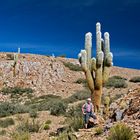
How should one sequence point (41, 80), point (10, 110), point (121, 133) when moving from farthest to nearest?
1. point (41, 80)
2. point (10, 110)
3. point (121, 133)

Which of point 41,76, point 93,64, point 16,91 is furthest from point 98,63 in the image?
point 41,76

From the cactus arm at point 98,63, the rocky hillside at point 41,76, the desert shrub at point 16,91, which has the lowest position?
the cactus arm at point 98,63

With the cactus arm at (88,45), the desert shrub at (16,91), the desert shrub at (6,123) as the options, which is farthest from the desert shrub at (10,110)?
the desert shrub at (16,91)

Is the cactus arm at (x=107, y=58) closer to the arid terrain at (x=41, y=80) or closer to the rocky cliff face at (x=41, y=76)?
the arid terrain at (x=41, y=80)

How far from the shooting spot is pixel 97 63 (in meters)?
16.9

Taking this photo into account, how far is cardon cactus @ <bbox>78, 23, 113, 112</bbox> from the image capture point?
16.6 metres

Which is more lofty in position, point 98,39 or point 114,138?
point 98,39

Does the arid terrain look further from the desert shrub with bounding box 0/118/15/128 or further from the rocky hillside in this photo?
the desert shrub with bounding box 0/118/15/128

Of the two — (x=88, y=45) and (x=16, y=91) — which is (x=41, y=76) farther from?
(x=88, y=45)

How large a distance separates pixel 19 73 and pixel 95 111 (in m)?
24.2

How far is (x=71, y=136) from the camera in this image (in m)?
12.5

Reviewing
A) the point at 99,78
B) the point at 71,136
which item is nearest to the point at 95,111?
the point at 99,78

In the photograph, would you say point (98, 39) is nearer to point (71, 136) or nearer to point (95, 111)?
point (95, 111)

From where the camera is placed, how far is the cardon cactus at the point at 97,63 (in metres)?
16.6
